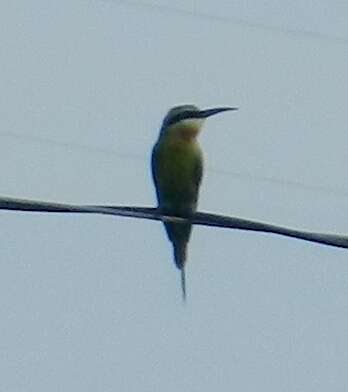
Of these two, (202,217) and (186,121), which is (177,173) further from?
(202,217)

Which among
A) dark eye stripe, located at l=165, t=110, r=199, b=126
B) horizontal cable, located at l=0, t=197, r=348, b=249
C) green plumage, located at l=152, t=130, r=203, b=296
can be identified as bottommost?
horizontal cable, located at l=0, t=197, r=348, b=249

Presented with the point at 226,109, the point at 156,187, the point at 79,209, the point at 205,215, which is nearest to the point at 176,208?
the point at 156,187

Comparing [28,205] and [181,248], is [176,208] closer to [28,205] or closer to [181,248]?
[181,248]

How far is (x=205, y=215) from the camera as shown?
3734mm

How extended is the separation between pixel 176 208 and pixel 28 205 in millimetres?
1709

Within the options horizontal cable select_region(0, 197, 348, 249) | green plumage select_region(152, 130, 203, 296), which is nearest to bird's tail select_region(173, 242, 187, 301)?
green plumage select_region(152, 130, 203, 296)

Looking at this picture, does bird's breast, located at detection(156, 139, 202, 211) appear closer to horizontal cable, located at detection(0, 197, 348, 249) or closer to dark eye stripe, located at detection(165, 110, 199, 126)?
dark eye stripe, located at detection(165, 110, 199, 126)

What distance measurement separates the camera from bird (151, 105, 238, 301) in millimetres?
5094

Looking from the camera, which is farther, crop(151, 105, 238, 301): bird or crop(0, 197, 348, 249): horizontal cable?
crop(151, 105, 238, 301): bird

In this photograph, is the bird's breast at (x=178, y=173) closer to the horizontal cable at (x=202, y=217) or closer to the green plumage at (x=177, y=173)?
the green plumage at (x=177, y=173)

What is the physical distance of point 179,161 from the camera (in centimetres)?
519

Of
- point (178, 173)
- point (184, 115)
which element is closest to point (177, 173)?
point (178, 173)

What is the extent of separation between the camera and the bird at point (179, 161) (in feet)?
16.7

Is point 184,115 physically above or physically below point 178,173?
above
